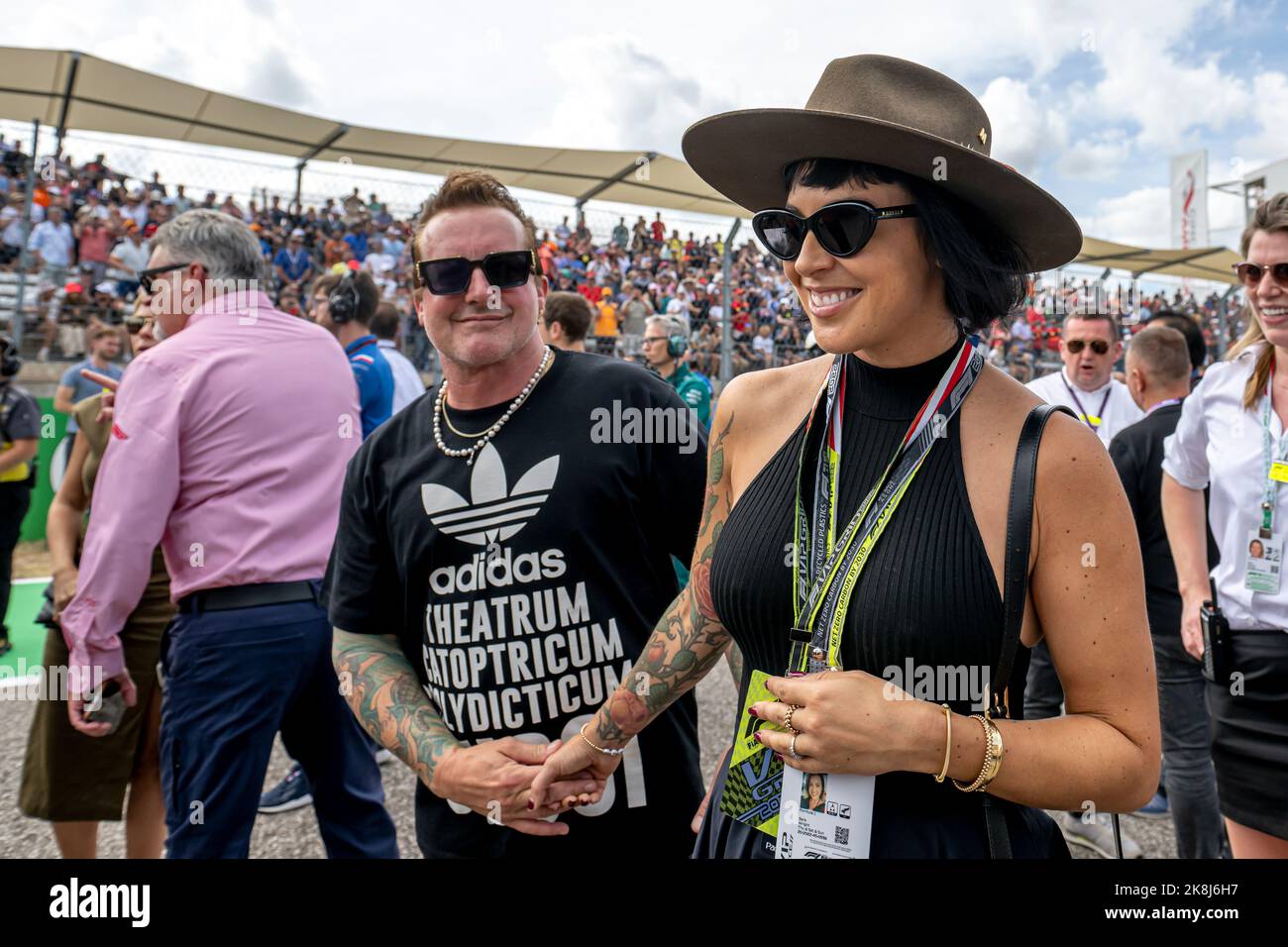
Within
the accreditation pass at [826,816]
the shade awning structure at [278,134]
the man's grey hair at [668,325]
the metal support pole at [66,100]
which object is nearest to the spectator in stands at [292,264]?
the shade awning structure at [278,134]

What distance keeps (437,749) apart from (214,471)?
120 centimetres

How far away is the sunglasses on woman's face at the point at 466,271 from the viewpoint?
1961mm

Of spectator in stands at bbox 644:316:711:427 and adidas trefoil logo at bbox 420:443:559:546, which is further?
spectator in stands at bbox 644:316:711:427

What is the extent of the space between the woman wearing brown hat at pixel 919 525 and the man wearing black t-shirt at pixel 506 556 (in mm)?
375

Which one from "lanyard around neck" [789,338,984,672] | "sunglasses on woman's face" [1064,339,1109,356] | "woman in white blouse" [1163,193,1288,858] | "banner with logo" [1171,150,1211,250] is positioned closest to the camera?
"lanyard around neck" [789,338,984,672]

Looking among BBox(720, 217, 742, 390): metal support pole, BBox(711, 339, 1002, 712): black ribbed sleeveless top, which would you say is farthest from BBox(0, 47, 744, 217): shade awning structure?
BBox(711, 339, 1002, 712): black ribbed sleeveless top

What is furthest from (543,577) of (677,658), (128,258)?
(128,258)

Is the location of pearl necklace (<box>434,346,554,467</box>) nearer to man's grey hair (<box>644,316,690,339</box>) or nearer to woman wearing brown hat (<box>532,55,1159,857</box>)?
woman wearing brown hat (<box>532,55,1159,857</box>)

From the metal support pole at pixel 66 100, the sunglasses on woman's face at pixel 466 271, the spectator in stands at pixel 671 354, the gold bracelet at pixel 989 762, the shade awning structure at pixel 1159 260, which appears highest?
the shade awning structure at pixel 1159 260

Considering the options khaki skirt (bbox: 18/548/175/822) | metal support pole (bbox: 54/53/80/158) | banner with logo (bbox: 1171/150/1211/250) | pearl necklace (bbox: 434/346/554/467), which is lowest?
khaki skirt (bbox: 18/548/175/822)

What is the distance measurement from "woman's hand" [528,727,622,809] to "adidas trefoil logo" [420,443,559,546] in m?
0.46

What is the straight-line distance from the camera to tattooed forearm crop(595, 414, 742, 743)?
1.67 meters

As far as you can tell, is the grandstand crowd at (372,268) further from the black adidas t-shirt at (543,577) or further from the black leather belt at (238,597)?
the black adidas t-shirt at (543,577)
